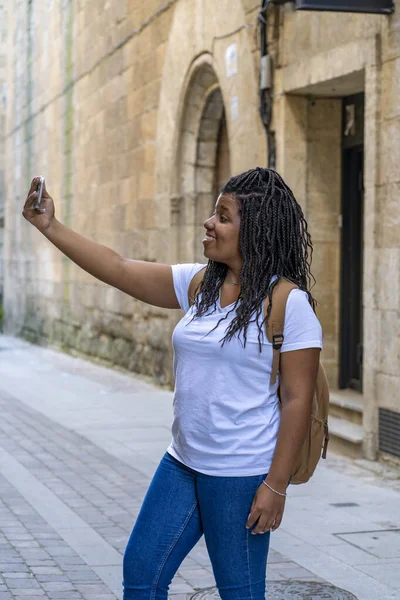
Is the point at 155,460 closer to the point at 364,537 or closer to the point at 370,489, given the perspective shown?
the point at 370,489

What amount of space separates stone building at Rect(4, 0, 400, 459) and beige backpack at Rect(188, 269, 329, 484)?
16.1 ft

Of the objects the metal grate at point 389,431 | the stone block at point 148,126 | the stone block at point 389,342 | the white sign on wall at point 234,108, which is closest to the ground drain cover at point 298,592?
the metal grate at point 389,431

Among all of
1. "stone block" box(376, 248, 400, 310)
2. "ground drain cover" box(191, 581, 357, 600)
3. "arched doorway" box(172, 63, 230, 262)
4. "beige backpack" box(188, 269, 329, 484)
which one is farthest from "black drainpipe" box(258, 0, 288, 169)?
"beige backpack" box(188, 269, 329, 484)

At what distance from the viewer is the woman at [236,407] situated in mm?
2973


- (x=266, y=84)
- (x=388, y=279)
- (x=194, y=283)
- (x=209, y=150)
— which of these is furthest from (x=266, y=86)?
(x=194, y=283)

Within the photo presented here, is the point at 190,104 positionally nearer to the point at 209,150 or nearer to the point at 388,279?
the point at 209,150

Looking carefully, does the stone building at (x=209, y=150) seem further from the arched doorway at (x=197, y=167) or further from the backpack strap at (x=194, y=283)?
the backpack strap at (x=194, y=283)

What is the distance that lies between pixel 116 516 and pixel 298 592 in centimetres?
185

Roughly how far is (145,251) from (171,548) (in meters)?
11.6

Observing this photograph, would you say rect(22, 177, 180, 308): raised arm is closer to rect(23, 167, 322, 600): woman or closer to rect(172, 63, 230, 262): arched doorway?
rect(23, 167, 322, 600): woman

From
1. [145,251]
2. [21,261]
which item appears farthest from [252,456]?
[21,261]

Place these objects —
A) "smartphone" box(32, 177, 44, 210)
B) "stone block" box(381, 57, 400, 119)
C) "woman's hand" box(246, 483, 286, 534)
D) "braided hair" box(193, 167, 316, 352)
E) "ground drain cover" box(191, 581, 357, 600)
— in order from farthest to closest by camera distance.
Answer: "stone block" box(381, 57, 400, 119), "ground drain cover" box(191, 581, 357, 600), "smartphone" box(32, 177, 44, 210), "braided hair" box(193, 167, 316, 352), "woman's hand" box(246, 483, 286, 534)

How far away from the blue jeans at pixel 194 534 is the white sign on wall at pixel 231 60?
8.51 meters

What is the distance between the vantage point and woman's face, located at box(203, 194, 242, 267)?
10.2ft
